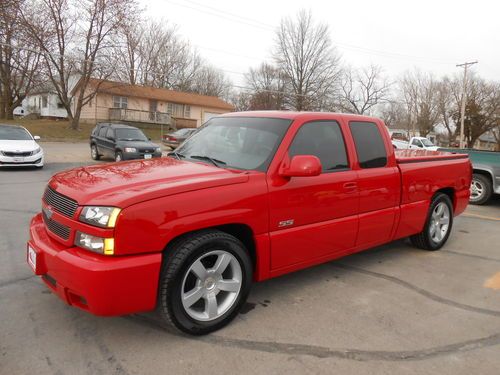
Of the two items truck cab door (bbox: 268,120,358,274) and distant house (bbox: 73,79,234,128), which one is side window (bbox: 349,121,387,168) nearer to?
truck cab door (bbox: 268,120,358,274)

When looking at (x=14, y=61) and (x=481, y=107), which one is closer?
(x=14, y=61)

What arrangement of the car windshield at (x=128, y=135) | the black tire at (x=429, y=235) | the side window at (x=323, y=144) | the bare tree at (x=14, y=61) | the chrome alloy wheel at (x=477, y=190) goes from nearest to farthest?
the side window at (x=323, y=144) → the black tire at (x=429, y=235) → the chrome alloy wheel at (x=477, y=190) → the car windshield at (x=128, y=135) → the bare tree at (x=14, y=61)

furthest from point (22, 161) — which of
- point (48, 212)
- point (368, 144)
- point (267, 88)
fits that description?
point (267, 88)

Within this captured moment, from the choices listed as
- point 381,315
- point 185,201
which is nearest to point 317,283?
point 381,315

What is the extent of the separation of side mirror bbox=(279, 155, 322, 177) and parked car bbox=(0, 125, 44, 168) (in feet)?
39.5

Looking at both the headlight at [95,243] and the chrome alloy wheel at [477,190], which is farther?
the chrome alloy wheel at [477,190]

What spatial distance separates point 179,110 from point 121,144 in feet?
104

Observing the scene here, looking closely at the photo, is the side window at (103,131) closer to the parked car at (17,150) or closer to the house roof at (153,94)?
the parked car at (17,150)

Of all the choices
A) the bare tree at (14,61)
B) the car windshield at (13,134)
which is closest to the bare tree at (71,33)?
the bare tree at (14,61)

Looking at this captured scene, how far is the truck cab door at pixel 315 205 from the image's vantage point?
3480 millimetres

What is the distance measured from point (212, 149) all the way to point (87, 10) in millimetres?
30916

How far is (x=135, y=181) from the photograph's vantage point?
10.2 ft

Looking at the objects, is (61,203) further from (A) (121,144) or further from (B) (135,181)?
(A) (121,144)

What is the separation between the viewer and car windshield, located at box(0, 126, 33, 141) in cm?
1344
